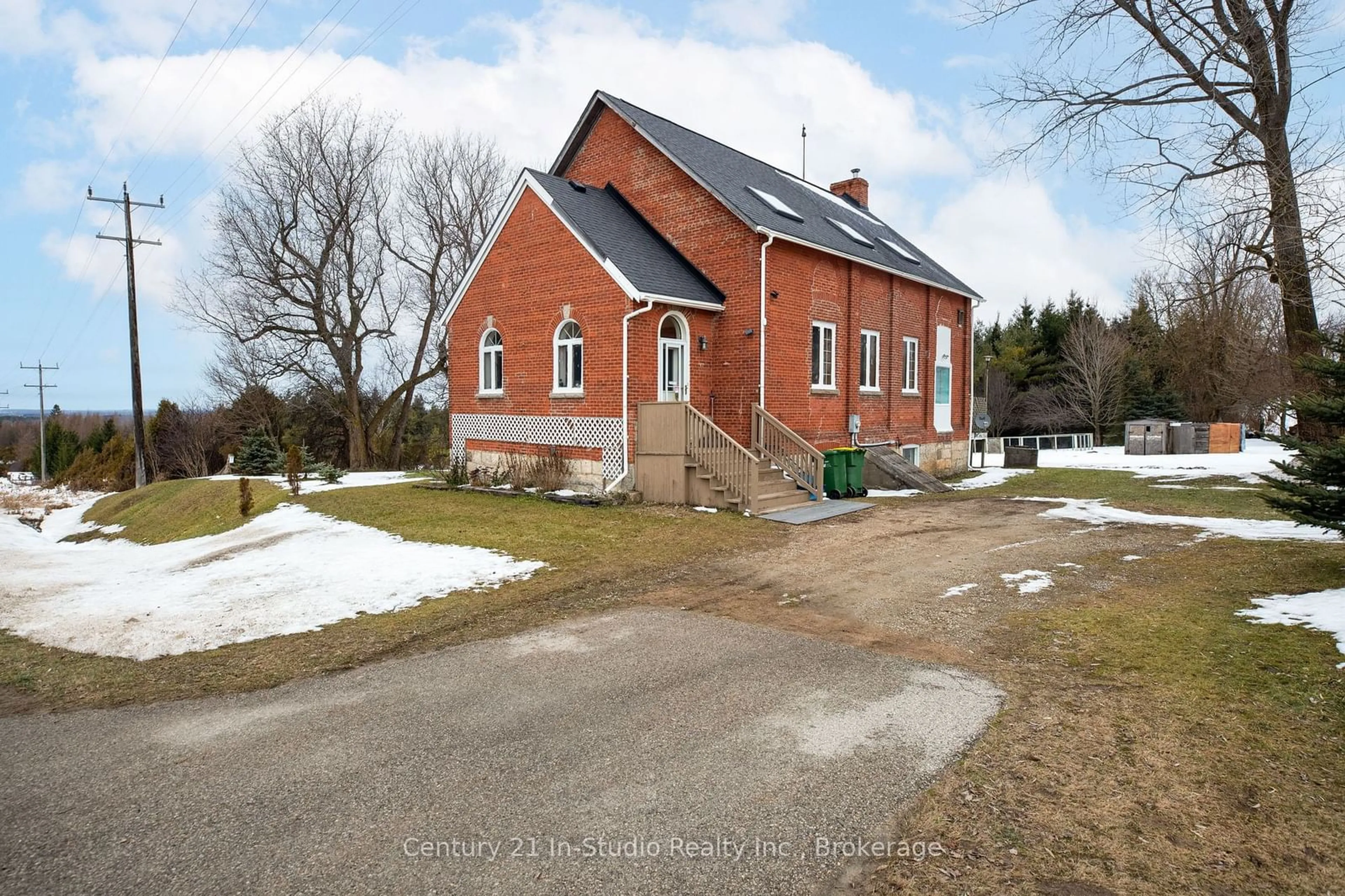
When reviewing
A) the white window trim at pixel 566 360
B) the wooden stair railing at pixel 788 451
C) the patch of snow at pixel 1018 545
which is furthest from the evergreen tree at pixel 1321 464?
the white window trim at pixel 566 360

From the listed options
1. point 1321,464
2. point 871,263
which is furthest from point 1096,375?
point 1321,464

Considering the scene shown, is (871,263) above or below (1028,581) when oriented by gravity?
above

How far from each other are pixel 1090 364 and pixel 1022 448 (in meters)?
20.3

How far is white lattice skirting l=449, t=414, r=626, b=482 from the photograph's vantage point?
14555 mm

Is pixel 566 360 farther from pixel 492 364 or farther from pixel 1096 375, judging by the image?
pixel 1096 375

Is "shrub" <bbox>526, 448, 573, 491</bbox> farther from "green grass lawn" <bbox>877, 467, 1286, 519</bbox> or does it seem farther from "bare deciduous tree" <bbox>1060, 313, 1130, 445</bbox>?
"bare deciduous tree" <bbox>1060, 313, 1130, 445</bbox>

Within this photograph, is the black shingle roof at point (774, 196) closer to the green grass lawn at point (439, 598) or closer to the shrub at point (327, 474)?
the green grass lawn at point (439, 598)

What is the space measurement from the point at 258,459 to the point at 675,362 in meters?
17.8

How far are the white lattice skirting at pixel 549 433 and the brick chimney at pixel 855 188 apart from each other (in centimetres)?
1581

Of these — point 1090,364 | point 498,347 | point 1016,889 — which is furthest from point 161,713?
point 1090,364

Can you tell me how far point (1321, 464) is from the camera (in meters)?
7.05

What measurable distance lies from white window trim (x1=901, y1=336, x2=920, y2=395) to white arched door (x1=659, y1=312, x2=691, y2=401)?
296 inches

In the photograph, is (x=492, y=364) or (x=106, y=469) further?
(x=106, y=469)

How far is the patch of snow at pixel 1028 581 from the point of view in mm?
7637
